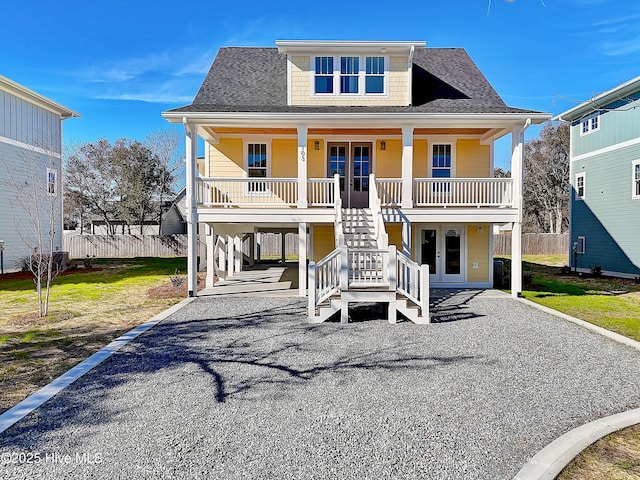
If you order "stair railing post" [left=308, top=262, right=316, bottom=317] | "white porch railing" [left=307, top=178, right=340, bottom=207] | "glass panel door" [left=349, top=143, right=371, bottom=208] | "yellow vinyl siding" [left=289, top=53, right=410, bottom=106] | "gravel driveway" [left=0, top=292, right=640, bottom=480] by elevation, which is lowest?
"gravel driveway" [left=0, top=292, right=640, bottom=480]

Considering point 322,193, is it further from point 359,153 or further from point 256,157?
point 256,157

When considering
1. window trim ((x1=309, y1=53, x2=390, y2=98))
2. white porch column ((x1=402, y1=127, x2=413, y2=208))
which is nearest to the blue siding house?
window trim ((x1=309, y1=53, x2=390, y2=98))

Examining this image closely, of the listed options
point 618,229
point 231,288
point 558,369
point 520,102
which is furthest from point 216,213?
point 618,229

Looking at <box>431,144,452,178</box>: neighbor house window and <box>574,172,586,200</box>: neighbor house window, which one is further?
<box>574,172,586,200</box>: neighbor house window

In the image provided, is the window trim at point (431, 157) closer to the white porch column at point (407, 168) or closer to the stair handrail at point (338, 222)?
the white porch column at point (407, 168)

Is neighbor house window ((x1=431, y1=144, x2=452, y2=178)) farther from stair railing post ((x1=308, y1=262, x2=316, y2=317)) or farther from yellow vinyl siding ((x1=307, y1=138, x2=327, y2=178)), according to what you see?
stair railing post ((x1=308, y1=262, x2=316, y2=317))

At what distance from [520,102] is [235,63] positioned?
33.6ft

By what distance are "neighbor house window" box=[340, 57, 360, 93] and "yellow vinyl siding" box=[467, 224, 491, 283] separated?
243 inches

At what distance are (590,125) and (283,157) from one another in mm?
14739

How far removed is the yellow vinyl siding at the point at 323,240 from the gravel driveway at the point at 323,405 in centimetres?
587

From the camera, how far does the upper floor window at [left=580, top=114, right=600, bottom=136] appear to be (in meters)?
17.0

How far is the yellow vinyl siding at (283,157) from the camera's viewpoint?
13031 mm

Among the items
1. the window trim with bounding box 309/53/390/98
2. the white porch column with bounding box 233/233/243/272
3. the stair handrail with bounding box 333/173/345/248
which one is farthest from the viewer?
the white porch column with bounding box 233/233/243/272

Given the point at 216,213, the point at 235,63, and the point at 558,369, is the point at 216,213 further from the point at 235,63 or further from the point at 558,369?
the point at 558,369
